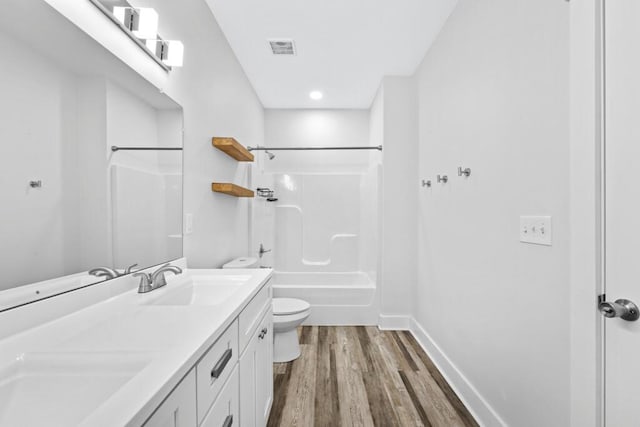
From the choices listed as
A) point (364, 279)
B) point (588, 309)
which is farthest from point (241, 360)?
point (364, 279)

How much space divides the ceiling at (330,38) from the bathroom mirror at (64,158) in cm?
119

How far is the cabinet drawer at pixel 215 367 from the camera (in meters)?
0.75

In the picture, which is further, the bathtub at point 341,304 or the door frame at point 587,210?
the bathtub at point 341,304

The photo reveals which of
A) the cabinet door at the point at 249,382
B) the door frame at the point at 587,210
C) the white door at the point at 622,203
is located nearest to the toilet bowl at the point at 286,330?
the cabinet door at the point at 249,382

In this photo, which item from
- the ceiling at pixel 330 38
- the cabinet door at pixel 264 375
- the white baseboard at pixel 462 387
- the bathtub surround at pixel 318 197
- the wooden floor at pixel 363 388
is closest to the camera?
the cabinet door at pixel 264 375

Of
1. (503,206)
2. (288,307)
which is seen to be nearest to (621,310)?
(503,206)

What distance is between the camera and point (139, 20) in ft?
4.24

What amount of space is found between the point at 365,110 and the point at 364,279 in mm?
2135

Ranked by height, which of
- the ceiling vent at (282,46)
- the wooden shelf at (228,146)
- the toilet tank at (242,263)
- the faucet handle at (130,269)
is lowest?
the toilet tank at (242,263)

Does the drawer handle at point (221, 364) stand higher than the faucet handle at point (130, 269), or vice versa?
the faucet handle at point (130, 269)

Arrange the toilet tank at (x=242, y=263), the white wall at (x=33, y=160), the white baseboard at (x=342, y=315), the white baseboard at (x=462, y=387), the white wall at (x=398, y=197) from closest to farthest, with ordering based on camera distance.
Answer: the white wall at (x=33, y=160)
the white baseboard at (x=462, y=387)
the toilet tank at (x=242, y=263)
the white wall at (x=398, y=197)
the white baseboard at (x=342, y=315)

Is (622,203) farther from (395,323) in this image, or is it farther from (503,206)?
(395,323)

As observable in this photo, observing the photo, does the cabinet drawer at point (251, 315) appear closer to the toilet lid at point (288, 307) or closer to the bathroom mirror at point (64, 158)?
the bathroom mirror at point (64, 158)

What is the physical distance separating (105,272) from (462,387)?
6.71ft
